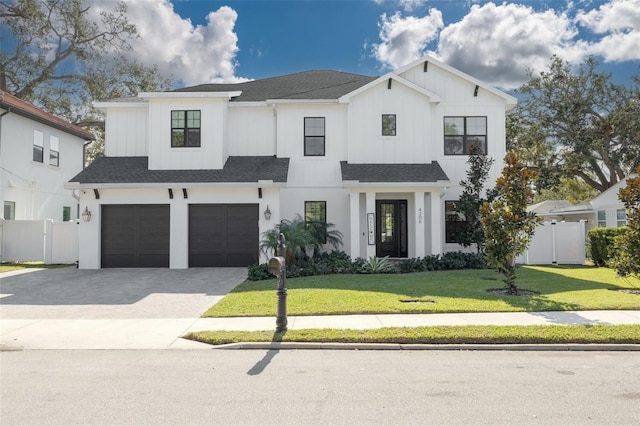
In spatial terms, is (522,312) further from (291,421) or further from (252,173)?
(252,173)

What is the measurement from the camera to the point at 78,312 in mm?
9570

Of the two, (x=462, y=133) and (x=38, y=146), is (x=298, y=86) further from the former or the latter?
(x=38, y=146)

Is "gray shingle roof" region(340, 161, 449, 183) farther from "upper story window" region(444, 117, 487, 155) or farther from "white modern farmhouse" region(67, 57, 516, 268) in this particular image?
"upper story window" region(444, 117, 487, 155)

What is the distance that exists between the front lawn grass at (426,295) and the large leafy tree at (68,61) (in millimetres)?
27111

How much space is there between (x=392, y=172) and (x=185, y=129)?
8131 mm

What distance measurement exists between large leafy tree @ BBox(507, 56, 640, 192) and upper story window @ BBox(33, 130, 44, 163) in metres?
27.8

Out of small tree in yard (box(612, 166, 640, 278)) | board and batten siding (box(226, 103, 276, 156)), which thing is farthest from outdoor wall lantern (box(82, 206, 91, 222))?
small tree in yard (box(612, 166, 640, 278))

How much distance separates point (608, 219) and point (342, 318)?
1899 centimetres

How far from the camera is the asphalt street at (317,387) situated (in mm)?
4332

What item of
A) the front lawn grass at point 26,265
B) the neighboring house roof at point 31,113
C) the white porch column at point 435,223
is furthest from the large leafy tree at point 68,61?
the white porch column at point 435,223

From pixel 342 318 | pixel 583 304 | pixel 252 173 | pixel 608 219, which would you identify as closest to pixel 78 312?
pixel 342 318

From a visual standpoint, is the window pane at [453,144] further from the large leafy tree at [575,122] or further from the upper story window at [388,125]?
the large leafy tree at [575,122]

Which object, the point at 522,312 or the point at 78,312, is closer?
the point at 522,312

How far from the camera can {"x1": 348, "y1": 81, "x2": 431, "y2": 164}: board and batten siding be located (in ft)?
58.4
